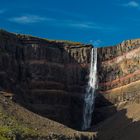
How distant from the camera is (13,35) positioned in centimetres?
16500

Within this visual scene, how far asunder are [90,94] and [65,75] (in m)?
8.95

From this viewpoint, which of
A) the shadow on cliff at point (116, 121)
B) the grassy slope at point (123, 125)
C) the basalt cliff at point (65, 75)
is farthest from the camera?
the basalt cliff at point (65, 75)

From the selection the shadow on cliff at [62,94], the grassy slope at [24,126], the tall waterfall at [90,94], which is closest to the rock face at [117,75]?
the tall waterfall at [90,94]

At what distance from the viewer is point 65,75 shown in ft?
575

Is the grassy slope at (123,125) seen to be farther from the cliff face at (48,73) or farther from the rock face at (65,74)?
the cliff face at (48,73)

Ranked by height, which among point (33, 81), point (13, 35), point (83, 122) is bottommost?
point (83, 122)

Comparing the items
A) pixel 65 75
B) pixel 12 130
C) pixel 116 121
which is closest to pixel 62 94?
pixel 65 75

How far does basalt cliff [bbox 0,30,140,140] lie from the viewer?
162250 millimetres

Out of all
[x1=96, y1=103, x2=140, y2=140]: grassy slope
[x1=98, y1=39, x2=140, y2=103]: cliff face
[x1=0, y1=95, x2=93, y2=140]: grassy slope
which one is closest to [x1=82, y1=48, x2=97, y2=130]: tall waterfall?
[x1=98, y1=39, x2=140, y2=103]: cliff face

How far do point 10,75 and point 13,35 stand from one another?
12345mm

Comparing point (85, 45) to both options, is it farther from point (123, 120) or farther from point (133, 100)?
point (123, 120)

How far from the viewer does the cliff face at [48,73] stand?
530 ft

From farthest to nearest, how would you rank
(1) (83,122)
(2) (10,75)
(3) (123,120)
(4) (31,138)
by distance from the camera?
1. (1) (83,122)
2. (2) (10,75)
3. (3) (123,120)
4. (4) (31,138)

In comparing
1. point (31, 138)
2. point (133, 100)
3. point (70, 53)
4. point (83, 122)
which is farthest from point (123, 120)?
point (31, 138)
